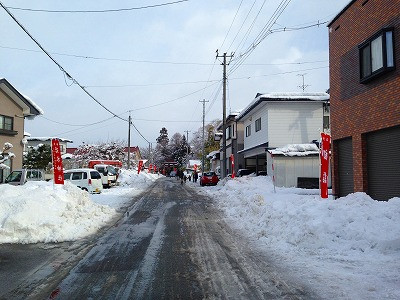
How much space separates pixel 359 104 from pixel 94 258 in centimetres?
1071

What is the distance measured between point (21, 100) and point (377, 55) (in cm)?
2354

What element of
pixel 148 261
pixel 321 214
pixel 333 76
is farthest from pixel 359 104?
pixel 148 261

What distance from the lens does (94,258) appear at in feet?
23.4

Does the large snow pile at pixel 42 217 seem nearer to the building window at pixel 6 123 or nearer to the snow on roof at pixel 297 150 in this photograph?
the snow on roof at pixel 297 150

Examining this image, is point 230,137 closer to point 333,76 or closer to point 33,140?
point 333,76

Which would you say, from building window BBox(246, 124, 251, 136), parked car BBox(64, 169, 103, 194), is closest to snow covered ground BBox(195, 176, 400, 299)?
parked car BBox(64, 169, 103, 194)

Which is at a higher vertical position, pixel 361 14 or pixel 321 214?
pixel 361 14

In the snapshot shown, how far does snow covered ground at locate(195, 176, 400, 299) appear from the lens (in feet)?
17.6

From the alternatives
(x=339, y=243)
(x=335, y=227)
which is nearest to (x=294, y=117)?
(x=335, y=227)

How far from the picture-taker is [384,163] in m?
11.9

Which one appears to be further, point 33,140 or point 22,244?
point 33,140

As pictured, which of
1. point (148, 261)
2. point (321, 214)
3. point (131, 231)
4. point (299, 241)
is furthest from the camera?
point (131, 231)

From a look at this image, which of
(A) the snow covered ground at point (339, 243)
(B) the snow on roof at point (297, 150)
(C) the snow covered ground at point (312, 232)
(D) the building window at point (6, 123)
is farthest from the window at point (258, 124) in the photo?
(A) the snow covered ground at point (339, 243)

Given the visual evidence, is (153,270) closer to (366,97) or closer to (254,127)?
(366,97)
